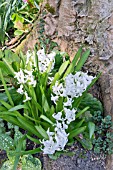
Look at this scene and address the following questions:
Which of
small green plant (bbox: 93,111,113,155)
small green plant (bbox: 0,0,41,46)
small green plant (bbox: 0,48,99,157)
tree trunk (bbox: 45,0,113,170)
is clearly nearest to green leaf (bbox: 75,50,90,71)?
small green plant (bbox: 0,48,99,157)

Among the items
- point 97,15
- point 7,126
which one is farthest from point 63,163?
point 97,15

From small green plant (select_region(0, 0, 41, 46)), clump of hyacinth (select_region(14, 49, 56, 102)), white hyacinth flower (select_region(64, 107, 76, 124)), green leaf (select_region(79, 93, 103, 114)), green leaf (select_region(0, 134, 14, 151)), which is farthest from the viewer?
small green plant (select_region(0, 0, 41, 46))

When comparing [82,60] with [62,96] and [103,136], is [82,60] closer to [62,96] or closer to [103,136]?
[62,96]

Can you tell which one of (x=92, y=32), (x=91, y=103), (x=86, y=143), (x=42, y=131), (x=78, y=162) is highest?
(x=92, y=32)

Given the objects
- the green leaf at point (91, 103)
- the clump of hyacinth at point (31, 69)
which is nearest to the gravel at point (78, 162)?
the green leaf at point (91, 103)

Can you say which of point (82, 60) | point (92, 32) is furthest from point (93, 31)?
point (82, 60)

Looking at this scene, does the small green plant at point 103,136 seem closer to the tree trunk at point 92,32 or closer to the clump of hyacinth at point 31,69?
the tree trunk at point 92,32


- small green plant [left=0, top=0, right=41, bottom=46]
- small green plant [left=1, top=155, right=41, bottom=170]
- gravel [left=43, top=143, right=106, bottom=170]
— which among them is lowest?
gravel [left=43, top=143, right=106, bottom=170]

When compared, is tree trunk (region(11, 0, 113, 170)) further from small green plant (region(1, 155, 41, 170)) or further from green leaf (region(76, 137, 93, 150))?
small green plant (region(1, 155, 41, 170))
